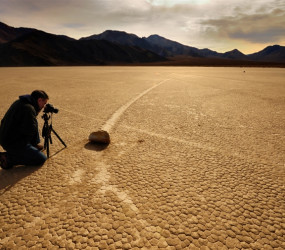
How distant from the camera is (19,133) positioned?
3.19 m

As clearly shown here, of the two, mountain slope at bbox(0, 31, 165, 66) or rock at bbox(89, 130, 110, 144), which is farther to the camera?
mountain slope at bbox(0, 31, 165, 66)

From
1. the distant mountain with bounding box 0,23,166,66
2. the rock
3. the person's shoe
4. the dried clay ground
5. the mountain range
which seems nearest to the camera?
the dried clay ground

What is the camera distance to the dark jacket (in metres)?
3.09

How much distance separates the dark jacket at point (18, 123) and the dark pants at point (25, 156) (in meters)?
0.09

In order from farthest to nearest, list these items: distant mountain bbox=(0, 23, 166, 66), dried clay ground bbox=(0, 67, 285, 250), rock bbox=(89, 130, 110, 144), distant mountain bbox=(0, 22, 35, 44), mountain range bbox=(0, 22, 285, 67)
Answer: distant mountain bbox=(0, 22, 35, 44), distant mountain bbox=(0, 23, 166, 66), mountain range bbox=(0, 22, 285, 67), rock bbox=(89, 130, 110, 144), dried clay ground bbox=(0, 67, 285, 250)

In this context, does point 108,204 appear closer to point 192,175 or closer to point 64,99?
point 192,175

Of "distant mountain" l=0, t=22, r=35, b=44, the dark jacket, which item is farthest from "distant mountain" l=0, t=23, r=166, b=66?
"distant mountain" l=0, t=22, r=35, b=44

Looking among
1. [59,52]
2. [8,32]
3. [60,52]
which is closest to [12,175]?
[59,52]

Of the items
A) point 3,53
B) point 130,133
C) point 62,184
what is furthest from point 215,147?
point 3,53

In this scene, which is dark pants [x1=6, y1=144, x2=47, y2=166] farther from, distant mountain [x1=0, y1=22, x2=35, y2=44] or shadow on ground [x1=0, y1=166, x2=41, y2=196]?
distant mountain [x1=0, y1=22, x2=35, y2=44]

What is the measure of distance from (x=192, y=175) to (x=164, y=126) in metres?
2.31

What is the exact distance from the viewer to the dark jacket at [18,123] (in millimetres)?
3092

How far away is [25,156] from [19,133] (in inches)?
15.6

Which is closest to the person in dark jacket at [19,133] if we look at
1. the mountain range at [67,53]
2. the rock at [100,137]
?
the rock at [100,137]
